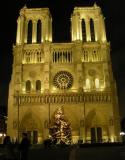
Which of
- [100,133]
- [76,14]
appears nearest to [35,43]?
[76,14]

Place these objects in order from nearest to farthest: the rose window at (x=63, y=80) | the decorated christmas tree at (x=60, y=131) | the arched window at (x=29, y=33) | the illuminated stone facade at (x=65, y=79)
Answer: the decorated christmas tree at (x=60, y=131) < the illuminated stone facade at (x=65, y=79) < the rose window at (x=63, y=80) < the arched window at (x=29, y=33)

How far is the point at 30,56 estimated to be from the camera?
42.1 metres

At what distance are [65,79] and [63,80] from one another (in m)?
0.38

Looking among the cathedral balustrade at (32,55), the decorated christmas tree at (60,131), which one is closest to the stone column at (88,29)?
the cathedral balustrade at (32,55)

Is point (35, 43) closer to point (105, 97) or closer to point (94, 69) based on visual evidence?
point (94, 69)

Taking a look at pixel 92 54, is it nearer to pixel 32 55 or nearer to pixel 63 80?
pixel 63 80

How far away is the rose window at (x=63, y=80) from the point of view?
4069 cm

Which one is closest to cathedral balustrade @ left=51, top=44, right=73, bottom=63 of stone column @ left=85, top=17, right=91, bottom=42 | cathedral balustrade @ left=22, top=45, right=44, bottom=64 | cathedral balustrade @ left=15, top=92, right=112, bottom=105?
cathedral balustrade @ left=22, top=45, right=44, bottom=64

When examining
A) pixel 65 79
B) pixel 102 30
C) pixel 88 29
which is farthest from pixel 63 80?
pixel 102 30

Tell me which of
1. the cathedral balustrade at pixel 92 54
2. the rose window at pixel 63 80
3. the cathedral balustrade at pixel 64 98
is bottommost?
the cathedral balustrade at pixel 64 98

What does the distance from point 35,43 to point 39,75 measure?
5226mm

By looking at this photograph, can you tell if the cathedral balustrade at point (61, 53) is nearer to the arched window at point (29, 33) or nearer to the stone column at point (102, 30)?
the arched window at point (29, 33)

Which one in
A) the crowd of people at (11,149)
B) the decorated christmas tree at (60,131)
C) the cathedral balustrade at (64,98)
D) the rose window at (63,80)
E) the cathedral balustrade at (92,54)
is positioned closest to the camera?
the crowd of people at (11,149)

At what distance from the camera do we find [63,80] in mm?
40562
